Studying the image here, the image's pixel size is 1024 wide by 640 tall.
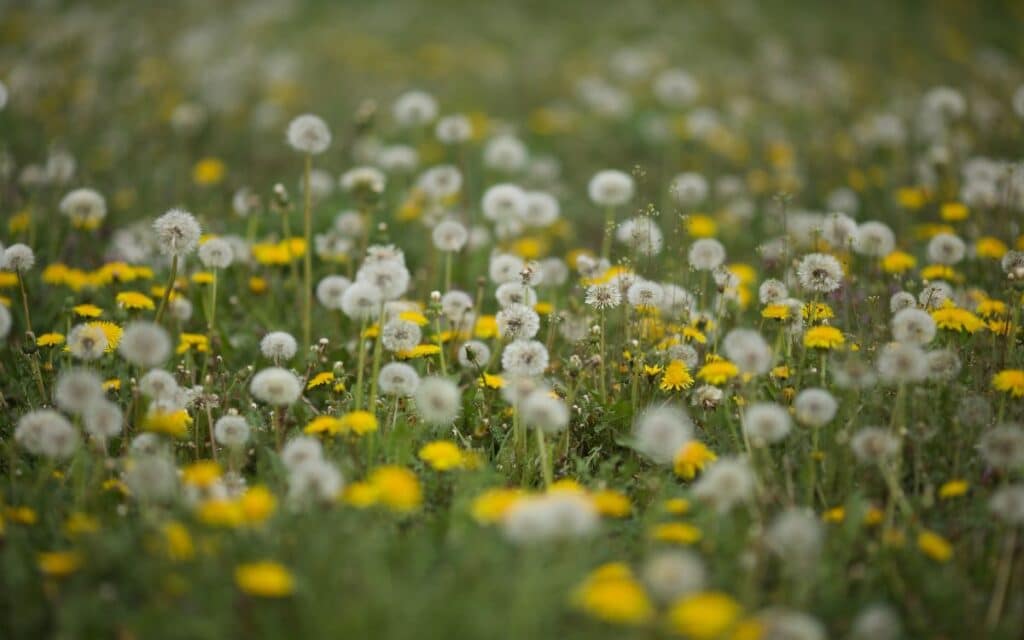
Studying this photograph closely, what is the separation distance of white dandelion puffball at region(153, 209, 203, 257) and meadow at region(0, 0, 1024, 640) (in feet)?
0.03

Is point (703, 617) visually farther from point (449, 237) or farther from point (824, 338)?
point (449, 237)

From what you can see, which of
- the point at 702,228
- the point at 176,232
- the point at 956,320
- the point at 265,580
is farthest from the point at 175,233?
the point at 702,228

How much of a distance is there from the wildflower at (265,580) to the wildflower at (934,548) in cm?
167

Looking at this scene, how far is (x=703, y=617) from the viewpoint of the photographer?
74.7 inches

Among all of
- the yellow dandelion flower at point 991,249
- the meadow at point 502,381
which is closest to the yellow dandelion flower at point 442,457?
the meadow at point 502,381

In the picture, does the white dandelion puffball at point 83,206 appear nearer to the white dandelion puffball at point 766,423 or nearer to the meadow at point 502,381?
the meadow at point 502,381

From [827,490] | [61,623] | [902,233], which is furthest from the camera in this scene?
[902,233]

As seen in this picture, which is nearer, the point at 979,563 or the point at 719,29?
the point at 979,563

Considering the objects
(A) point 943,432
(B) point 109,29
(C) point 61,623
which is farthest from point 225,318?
(B) point 109,29

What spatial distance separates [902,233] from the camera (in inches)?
218

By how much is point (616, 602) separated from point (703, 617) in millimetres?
178

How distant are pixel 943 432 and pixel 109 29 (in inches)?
365

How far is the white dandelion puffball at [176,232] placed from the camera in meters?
3.49

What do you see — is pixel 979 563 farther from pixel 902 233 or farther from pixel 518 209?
pixel 902 233
